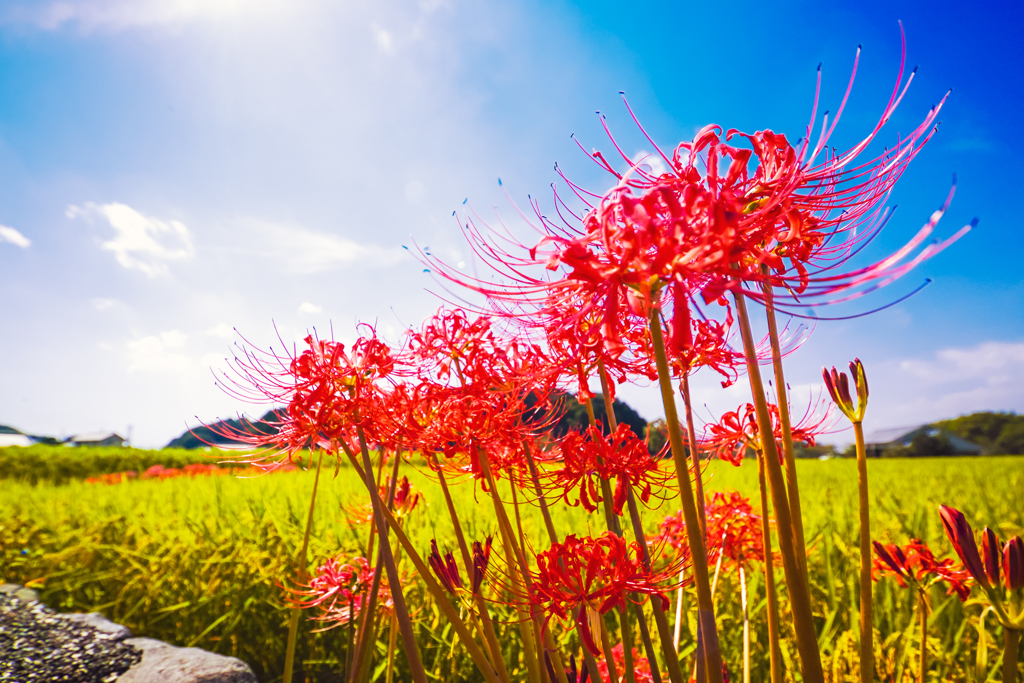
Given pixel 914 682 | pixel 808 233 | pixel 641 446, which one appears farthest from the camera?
pixel 914 682

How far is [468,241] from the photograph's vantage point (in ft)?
3.93

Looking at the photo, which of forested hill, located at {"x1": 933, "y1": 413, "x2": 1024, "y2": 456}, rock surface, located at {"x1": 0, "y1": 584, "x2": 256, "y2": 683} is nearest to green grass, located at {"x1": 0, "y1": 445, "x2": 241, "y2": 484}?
rock surface, located at {"x1": 0, "y1": 584, "x2": 256, "y2": 683}

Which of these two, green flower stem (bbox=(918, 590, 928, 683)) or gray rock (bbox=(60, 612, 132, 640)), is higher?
green flower stem (bbox=(918, 590, 928, 683))

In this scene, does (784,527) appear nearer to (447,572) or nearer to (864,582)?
(864,582)

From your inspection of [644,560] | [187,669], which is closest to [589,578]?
[644,560]

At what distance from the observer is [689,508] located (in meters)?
0.87

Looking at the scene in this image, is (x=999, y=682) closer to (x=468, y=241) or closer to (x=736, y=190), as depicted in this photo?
(x=736, y=190)

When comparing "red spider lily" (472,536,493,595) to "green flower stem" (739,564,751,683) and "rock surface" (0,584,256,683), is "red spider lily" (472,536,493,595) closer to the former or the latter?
"green flower stem" (739,564,751,683)

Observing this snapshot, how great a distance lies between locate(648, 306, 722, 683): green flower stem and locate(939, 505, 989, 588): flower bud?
0.61m

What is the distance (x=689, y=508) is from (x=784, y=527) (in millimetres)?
178

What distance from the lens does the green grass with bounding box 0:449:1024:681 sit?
266cm

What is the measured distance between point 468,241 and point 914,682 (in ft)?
8.60

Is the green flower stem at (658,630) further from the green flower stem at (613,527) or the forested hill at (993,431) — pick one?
the forested hill at (993,431)

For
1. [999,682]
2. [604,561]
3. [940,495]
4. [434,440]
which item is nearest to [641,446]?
[604,561]
